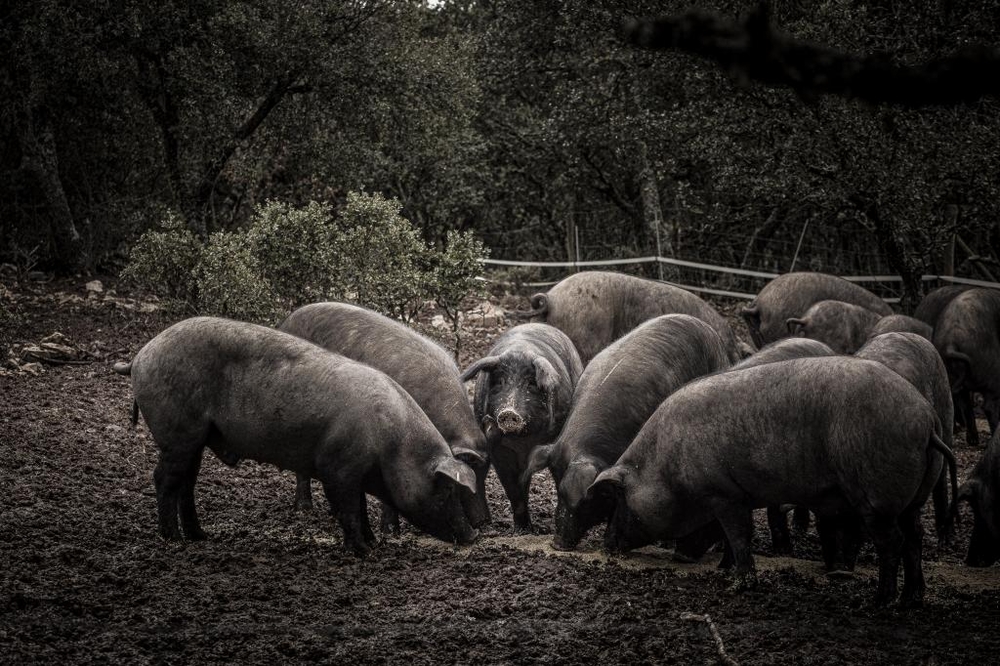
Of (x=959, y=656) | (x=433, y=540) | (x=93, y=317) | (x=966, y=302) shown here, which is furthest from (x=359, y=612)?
(x=93, y=317)

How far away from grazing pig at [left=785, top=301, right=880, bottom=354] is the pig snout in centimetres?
453

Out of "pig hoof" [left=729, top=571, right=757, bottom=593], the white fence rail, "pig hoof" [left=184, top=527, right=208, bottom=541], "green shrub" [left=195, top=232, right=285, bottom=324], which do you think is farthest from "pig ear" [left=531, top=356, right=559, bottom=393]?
the white fence rail

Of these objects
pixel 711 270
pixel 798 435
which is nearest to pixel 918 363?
pixel 798 435

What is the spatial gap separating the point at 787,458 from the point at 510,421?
2244mm

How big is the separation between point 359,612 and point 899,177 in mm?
10596

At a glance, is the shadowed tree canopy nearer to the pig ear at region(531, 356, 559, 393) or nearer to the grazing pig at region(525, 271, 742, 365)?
the pig ear at region(531, 356, 559, 393)

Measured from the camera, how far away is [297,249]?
37.7 feet

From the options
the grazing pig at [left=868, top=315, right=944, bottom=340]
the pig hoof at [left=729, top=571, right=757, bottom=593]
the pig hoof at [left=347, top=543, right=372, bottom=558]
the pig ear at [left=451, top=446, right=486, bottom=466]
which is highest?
the grazing pig at [left=868, top=315, right=944, bottom=340]

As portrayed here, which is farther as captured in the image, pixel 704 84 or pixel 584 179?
pixel 584 179

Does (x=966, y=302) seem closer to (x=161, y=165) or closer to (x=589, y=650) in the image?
(x=589, y=650)

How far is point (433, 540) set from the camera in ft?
23.6

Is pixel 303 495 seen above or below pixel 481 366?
below

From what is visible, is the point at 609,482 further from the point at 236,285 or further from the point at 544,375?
the point at 236,285

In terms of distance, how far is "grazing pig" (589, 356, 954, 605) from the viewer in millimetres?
5684
